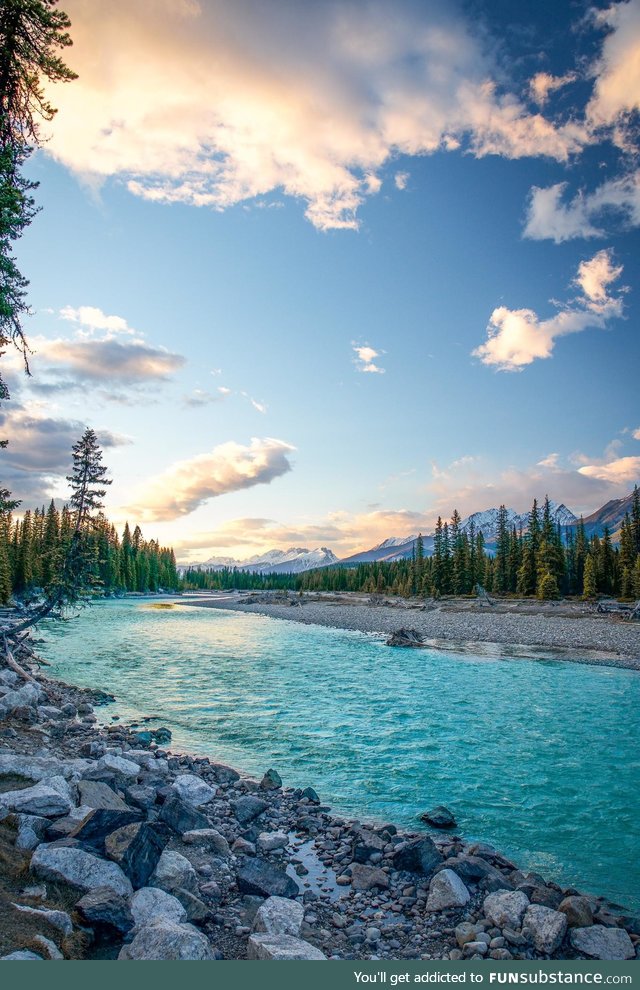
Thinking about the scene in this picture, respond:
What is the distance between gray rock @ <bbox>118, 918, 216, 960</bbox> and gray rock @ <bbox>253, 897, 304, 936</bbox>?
3.26 feet

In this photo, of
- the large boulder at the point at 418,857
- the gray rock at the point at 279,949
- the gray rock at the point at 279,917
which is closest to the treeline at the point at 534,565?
the large boulder at the point at 418,857

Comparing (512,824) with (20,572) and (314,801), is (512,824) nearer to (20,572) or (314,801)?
(314,801)

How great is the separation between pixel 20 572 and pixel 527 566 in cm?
8279

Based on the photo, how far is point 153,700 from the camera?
2070 centimetres

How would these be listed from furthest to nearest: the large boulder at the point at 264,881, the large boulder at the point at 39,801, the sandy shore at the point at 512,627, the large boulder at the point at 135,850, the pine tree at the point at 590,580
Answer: the pine tree at the point at 590,580 → the sandy shore at the point at 512,627 → the large boulder at the point at 39,801 → the large boulder at the point at 264,881 → the large boulder at the point at 135,850

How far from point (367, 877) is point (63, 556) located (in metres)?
20.2

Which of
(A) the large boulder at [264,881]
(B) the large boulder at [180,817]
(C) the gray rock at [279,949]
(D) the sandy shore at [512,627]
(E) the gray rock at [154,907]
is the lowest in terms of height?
(D) the sandy shore at [512,627]

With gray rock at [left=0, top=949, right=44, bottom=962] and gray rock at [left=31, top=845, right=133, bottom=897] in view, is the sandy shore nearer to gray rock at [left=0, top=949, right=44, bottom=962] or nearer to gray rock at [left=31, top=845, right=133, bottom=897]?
gray rock at [left=31, top=845, right=133, bottom=897]

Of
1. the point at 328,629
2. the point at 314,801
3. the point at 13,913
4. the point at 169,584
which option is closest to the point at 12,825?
the point at 13,913

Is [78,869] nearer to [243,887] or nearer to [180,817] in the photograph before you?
[243,887]

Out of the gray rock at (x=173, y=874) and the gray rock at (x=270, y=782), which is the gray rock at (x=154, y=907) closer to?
the gray rock at (x=173, y=874)

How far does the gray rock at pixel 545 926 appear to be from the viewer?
6.23 meters

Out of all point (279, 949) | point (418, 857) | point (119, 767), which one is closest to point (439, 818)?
point (418, 857)

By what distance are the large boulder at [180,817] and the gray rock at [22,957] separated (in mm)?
3914
